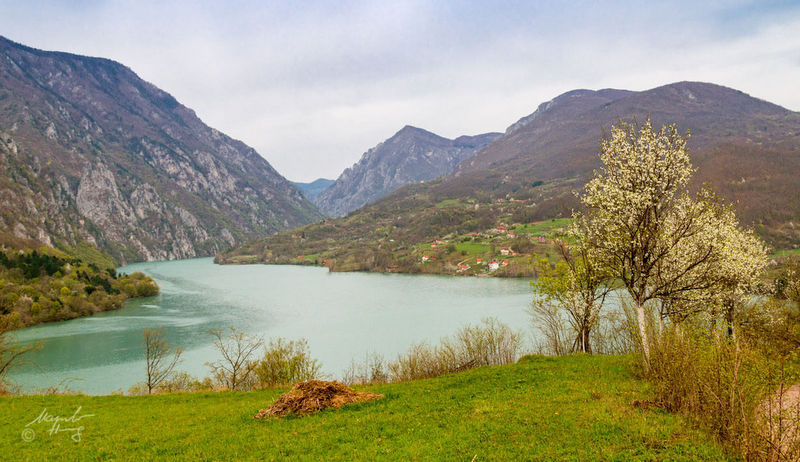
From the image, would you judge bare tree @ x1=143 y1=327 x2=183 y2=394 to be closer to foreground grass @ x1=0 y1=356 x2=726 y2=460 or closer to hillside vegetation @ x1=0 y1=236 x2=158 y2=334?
foreground grass @ x1=0 y1=356 x2=726 y2=460

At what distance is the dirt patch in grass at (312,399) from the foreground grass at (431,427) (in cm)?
47

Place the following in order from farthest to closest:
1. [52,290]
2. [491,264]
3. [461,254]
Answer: [461,254], [491,264], [52,290]

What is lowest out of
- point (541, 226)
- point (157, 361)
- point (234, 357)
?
point (234, 357)

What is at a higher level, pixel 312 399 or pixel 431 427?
pixel 431 427

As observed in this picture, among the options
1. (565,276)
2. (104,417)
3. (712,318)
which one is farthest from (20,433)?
(712,318)

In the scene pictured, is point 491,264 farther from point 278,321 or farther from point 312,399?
point 312,399

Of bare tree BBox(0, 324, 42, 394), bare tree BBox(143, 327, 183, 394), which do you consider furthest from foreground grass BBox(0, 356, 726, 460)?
bare tree BBox(143, 327, 183, 394)

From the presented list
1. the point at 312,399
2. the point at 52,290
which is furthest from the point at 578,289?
the point at 52,290

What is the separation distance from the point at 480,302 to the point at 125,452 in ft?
237

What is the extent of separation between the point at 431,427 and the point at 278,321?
66662 mm

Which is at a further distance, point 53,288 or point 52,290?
point 53,288

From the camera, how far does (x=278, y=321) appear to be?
73062 millimetres

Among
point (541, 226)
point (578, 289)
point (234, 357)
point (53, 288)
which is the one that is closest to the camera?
point (578, 289)

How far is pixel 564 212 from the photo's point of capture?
171 meters
